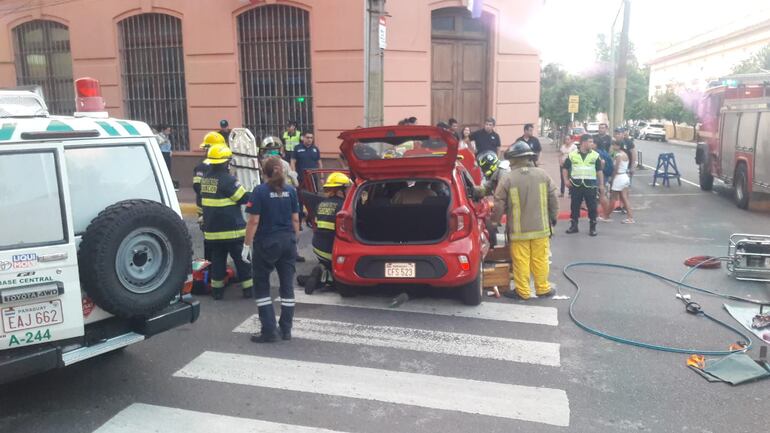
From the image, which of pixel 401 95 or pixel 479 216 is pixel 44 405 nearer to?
pixel 479 216

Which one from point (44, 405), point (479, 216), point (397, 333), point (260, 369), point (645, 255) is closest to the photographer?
point (44, 405)

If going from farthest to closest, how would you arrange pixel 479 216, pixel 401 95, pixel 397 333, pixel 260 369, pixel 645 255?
pixel 401 95 → pixel 645 255 → pixel 479 216 → pixel 397 333 → pixel 260 369

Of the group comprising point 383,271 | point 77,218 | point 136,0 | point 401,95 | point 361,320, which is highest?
point 136,0

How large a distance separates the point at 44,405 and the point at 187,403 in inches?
40.7

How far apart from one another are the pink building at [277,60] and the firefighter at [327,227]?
679 cm

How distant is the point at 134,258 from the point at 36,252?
1.95 ft

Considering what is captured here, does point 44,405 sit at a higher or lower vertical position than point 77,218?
lower

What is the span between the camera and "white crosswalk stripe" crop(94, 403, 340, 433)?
407 centimetres

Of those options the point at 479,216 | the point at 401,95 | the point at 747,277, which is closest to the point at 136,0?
the point at 401,95

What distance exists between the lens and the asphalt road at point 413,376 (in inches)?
165

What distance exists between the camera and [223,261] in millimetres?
7070

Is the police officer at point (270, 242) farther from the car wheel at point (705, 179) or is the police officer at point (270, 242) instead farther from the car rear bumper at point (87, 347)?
the car wheel at point (705, 179)

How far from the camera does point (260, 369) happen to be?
16.6 ft

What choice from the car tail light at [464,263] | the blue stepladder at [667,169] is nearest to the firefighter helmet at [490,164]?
the car tail light at [464,263]
